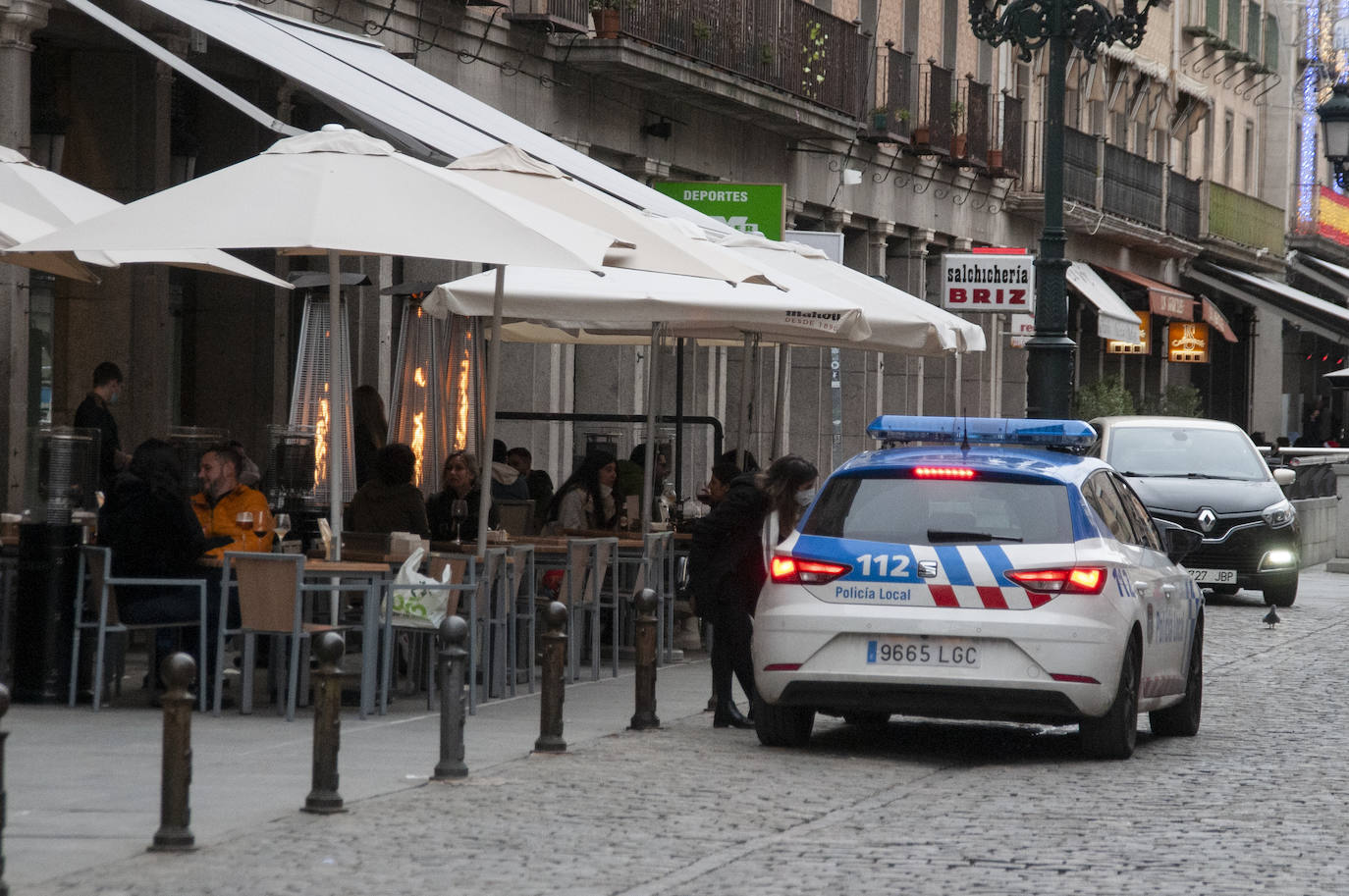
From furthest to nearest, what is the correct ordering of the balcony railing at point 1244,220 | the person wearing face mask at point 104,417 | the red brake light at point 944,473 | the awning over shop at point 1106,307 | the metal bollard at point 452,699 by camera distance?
the balcony railing at point 1244,220, the awning over shop at point 1106,307, the person wearing face mask at point 104,417, the red brake light at point 944,473, the metal bollard at point 452,699

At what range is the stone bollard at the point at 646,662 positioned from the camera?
11.6 m

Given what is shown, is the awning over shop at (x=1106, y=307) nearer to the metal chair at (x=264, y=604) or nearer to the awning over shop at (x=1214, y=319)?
the awning over shop at (x=1214, y=319)

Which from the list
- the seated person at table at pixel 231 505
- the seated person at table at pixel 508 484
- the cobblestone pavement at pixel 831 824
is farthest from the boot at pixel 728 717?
the seated person at table at pixel 508 484

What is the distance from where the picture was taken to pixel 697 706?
43.0ft

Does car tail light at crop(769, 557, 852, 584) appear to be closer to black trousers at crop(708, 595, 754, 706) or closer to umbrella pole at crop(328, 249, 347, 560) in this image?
black trousers at crop(708, 595, 754, 706)

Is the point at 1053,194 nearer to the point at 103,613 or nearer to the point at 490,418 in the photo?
the point at 490,418

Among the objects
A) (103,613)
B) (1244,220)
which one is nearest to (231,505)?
(103,613)

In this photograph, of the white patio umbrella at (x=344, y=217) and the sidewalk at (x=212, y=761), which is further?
the white patio umbrella at (x=344, y=217)

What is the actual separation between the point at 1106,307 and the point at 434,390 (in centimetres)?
2281

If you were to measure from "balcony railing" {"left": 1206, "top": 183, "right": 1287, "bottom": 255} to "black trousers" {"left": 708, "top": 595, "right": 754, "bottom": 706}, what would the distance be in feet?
126

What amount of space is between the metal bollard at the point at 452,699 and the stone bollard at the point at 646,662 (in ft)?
5.89

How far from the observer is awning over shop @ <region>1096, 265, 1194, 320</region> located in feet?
142

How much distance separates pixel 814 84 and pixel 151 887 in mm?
22172

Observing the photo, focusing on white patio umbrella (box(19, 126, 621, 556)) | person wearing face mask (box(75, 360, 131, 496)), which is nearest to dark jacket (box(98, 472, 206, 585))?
white patio umbrella (box(19, 126, 621, 556))
